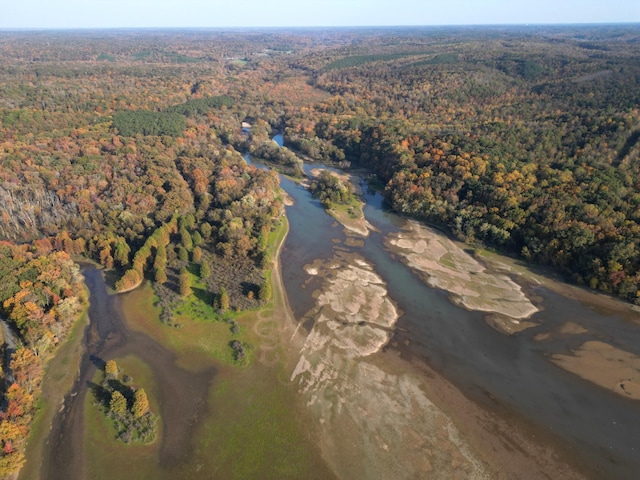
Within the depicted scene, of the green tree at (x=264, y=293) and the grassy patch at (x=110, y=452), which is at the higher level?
the green tree at (x=264, y=293)

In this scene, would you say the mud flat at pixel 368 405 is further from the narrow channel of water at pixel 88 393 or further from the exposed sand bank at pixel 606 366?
the exposed sand bank at pixel 606 366

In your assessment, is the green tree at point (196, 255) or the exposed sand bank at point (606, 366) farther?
the green tree at point (196, 255)

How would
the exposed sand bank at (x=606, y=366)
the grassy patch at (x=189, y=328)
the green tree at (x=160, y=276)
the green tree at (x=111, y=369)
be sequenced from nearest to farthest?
the green tree at (x=111, y=369) → the exposed sand bank at (x=606, y=366) → the grassy patch at (x=189, y=328) → the green tree at (x=160, y=276)

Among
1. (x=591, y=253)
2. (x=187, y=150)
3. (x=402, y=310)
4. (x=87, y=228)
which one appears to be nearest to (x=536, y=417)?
(x=402, y=310)

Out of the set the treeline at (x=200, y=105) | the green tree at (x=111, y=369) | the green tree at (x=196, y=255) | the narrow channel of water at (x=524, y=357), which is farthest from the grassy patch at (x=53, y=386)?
the treeline at (x=200, y=105)

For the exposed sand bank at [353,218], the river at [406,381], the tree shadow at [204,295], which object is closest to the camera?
the river at [406,381]

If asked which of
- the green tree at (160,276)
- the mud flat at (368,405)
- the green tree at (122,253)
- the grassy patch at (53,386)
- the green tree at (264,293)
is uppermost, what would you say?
the green tree at (122,253)

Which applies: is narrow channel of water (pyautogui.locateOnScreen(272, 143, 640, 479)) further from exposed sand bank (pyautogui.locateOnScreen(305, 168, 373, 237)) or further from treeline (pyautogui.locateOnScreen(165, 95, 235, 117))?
treeline (pyautogui.locateOnScreen(165, 95, 235, 117))

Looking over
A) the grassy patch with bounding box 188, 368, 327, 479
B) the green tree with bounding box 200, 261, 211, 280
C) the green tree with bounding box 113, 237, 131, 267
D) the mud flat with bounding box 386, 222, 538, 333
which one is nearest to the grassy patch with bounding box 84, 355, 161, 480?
the grassy patch with bounding box 188, 368, 327, 479
